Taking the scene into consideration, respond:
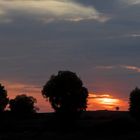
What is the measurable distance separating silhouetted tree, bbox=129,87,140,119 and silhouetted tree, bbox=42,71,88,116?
12.5 m

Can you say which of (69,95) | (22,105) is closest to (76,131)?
(69,95)

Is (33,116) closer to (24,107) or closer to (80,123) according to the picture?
(24,107)

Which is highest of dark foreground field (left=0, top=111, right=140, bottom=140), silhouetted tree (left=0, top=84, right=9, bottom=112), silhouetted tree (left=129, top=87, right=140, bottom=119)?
silhouetted tree (left=0, top=84, right=9, bottom=112)

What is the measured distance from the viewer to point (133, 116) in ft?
477

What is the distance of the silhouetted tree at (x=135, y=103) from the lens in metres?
144

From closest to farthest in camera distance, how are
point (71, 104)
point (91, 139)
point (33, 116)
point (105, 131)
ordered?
point (91, 139), point (105, 131), point (71, 104), point (33, 116)

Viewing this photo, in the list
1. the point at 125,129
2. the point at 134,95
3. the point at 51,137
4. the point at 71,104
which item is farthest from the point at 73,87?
the point at 51,137

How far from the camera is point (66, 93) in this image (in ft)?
471

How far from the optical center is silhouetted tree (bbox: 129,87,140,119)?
144 m

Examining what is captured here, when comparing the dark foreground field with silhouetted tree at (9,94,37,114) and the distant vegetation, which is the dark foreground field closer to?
the distant vegetation

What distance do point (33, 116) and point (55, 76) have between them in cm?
3013

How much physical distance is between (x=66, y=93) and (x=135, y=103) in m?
18.3

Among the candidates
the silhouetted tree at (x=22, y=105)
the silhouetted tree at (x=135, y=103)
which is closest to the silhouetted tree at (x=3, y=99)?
the silhouetted tree at (x=22, y=105)

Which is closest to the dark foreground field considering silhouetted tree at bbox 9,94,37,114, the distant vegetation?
the distant vegetation
